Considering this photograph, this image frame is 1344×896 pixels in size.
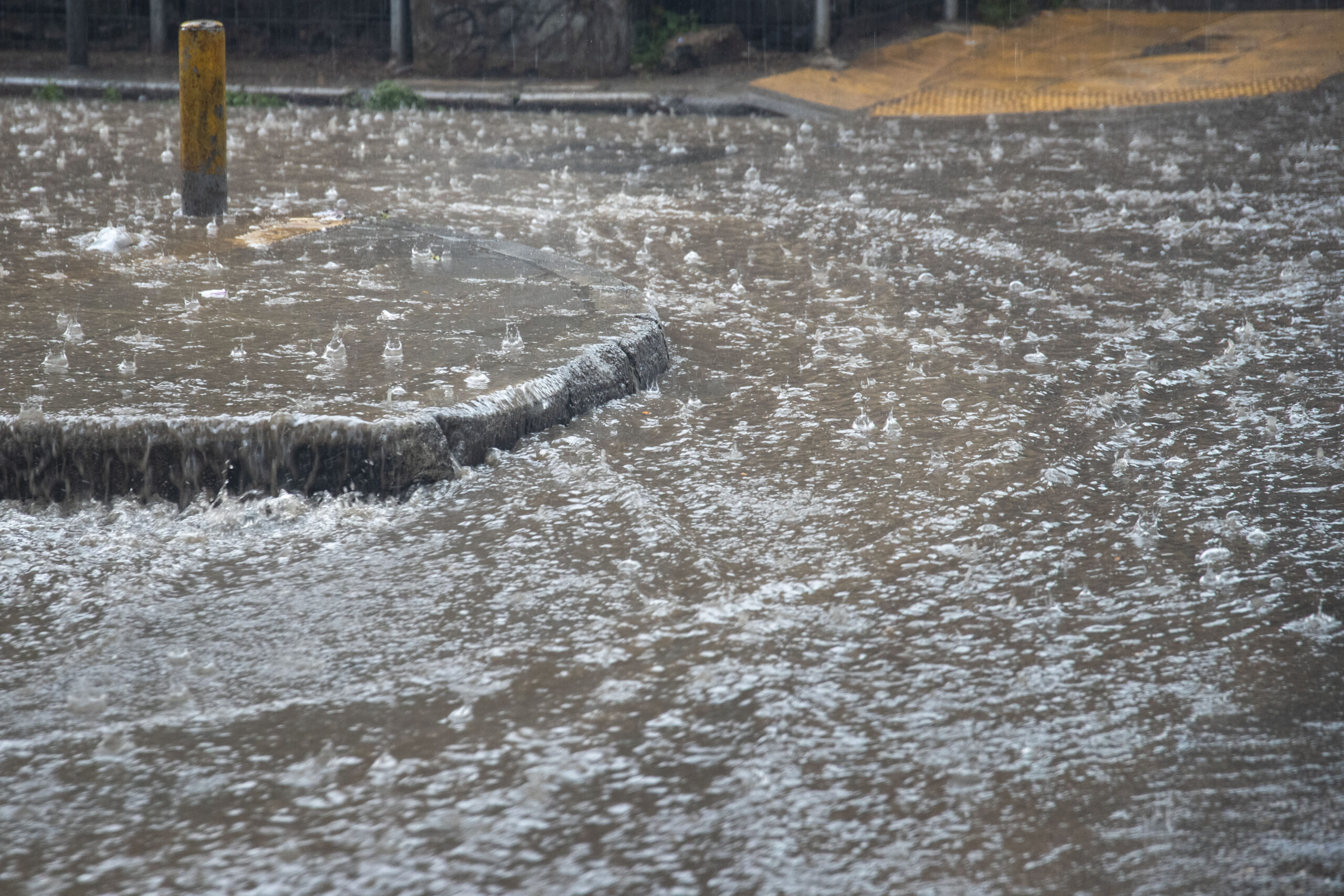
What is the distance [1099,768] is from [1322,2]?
1615 centimetres

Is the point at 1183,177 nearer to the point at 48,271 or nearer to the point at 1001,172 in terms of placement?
the point at 1001,172

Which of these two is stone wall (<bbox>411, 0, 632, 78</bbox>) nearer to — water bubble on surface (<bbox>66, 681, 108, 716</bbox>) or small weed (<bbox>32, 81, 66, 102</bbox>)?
small weed (<bbox>32, 81, 66, 102</bbox>)

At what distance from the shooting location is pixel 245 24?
13.2 meters

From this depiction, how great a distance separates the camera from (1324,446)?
3.50 meters

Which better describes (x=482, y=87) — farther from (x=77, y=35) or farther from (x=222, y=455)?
(x=222, y=455)

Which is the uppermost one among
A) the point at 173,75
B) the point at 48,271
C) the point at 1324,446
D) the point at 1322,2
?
the point at 1322,2

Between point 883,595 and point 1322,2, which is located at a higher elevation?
point 1322,2

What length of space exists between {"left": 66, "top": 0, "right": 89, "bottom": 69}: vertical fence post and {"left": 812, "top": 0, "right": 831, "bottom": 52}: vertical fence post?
Answer: 683 centimetres

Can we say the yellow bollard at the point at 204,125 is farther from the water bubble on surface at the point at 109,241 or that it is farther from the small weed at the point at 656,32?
the small weed at the point at 656,32

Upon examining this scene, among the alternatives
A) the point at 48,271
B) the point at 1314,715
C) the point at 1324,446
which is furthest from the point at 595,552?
the point at 48,271

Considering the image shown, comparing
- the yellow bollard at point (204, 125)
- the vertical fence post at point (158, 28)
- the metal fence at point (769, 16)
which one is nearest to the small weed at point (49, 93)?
the vertical fence post at point (158, 28)

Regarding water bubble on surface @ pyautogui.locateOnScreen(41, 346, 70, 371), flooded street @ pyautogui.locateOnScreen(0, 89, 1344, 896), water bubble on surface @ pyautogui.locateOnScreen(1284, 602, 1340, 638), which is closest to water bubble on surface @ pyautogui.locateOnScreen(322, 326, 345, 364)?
flooded street @ pyautogui.locateOnScreen(0, 89, 1344, 896)

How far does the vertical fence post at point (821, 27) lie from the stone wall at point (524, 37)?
184 cm

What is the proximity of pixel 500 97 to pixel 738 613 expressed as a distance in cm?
909
